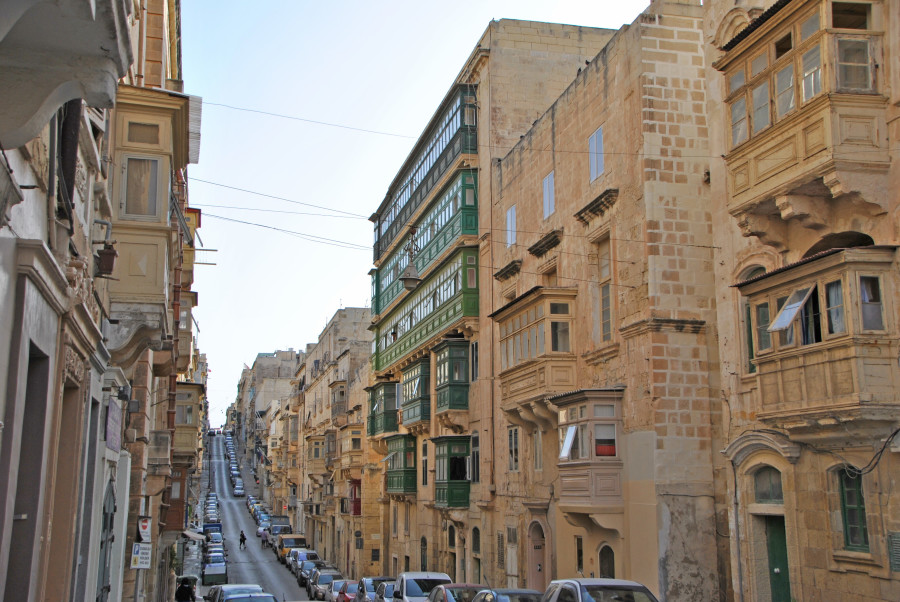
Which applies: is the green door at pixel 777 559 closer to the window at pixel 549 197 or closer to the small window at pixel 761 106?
the small window at pixel 761 106

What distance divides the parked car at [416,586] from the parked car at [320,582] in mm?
16430

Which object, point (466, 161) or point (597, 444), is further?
point (466, 161)

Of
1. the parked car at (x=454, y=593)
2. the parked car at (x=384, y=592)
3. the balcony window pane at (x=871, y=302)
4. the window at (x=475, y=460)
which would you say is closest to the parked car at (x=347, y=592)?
the parked car at (x=384, y=592)

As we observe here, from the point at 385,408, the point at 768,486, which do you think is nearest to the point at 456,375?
the point at 385,408

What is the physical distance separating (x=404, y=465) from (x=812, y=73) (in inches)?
1172

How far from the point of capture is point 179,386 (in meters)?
40.4

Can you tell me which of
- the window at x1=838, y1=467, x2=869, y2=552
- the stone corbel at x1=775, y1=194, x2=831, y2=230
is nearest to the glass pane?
the stone corbel at x1=775, y1=194, x2=831, y2=230

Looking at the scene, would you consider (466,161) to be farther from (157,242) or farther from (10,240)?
(10,240)

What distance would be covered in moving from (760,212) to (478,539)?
19612mm

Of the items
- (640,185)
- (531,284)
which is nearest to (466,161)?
(531,284)

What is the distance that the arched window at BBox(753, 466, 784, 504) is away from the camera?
15242mm

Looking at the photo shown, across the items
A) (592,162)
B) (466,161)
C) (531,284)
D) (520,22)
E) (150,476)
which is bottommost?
(150,476)

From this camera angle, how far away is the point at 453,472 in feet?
107

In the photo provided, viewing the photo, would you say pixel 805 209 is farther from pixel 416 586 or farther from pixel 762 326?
pixel 416 586
